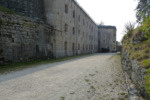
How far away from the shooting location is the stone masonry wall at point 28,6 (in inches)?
420

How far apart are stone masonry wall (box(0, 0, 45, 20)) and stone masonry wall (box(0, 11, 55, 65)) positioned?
2443 mm

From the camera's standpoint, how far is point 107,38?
37.8 meters

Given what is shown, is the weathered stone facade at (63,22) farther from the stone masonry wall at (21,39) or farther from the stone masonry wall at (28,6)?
the stone masonry wall at (21,39)

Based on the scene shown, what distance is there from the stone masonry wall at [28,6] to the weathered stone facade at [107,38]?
28485 millimetres

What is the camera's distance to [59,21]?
550 inches

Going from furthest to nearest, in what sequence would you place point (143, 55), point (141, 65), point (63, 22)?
point (63, 22), point (143, 55), point (141, 65)

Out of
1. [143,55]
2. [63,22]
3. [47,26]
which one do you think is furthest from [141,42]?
[63,22]

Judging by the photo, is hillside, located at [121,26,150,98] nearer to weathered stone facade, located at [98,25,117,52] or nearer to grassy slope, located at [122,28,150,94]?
grassy slope, located at [122,28,150,94]

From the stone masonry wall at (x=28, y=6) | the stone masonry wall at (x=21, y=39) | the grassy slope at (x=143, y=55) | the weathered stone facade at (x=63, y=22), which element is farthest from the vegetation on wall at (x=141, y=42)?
the stone masonry wall at (x=28, y=6)

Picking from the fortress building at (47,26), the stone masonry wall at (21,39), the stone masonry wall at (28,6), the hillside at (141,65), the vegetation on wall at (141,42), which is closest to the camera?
the vegetation on wall at (141,42)

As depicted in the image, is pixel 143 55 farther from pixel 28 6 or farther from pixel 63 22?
pixel 63 22

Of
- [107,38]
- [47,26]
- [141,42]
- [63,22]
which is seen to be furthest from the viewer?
[107,38]

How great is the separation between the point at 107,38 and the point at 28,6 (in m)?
31.2

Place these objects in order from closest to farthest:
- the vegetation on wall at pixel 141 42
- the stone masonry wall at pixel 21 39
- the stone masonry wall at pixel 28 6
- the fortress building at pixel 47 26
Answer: the vegetation on wall at pixel 141 42
the stone masonry wall at pixel 21 39
the fortress building at pixel 47 26
the stone masonry wall at pixel 28 6
